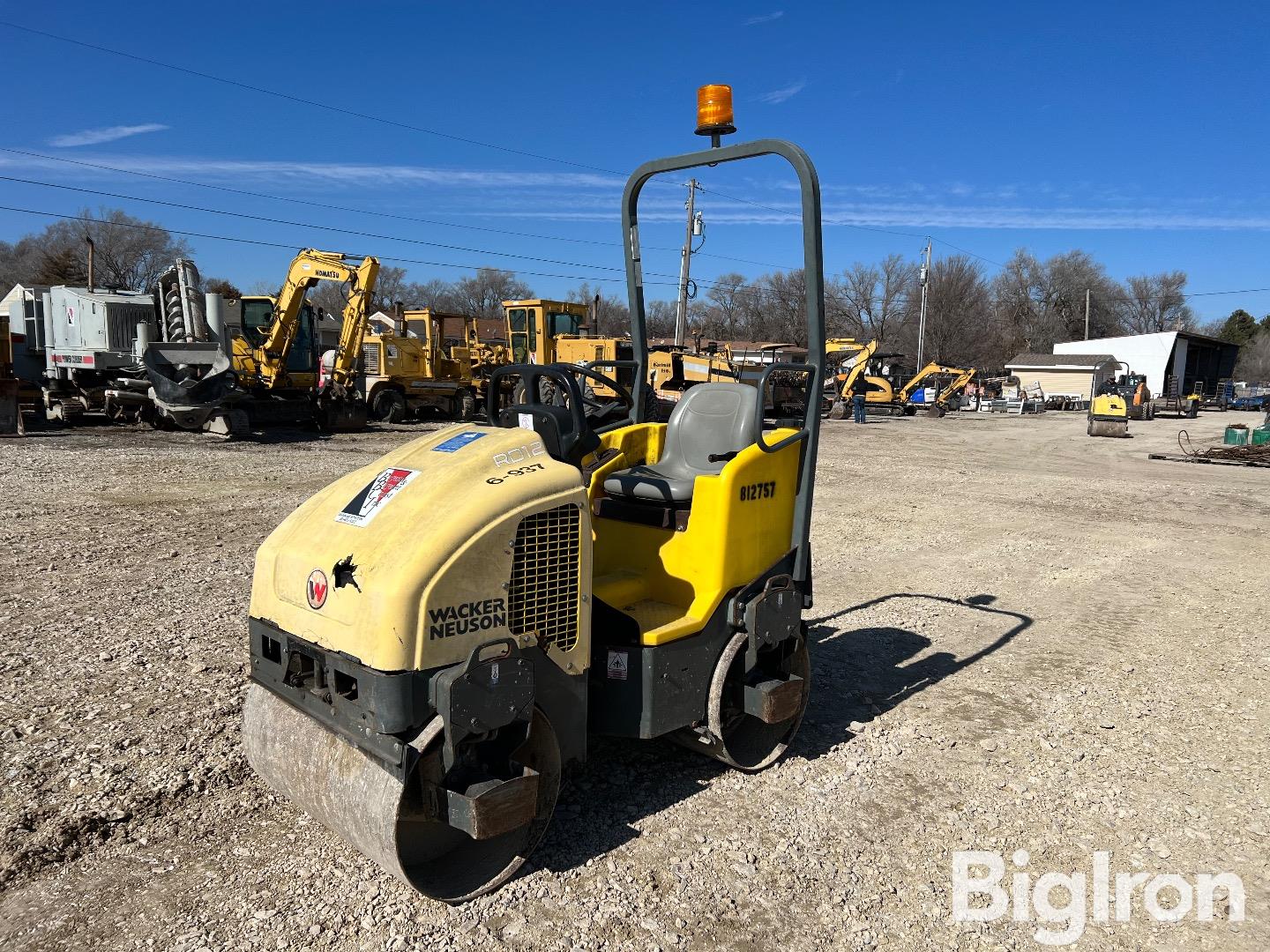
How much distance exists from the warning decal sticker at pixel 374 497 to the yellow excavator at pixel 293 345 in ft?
51.4

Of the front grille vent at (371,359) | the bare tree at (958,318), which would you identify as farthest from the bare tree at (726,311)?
the front grille vent at (371,359)

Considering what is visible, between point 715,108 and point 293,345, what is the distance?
55.3ft

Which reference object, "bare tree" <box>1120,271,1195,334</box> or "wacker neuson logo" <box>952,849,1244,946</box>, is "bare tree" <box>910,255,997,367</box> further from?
"wacker neuson logo" <box>952,849,1244,946</box>

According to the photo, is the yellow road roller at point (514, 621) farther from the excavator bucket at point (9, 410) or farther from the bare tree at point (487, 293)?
the bare tree at point (487, 293)

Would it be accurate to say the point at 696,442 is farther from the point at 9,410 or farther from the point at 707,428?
the point at 9,410

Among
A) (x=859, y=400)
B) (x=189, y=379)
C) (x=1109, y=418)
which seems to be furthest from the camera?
(x=859, y=400)

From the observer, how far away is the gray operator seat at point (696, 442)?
3719mm

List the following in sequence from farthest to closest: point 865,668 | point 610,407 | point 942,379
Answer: point 942,379 → point 865,668 → point 610,407

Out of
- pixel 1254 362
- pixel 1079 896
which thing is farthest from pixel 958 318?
pixel 1079 896

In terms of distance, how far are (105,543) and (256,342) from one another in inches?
473

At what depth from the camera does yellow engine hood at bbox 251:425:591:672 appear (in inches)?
96.3

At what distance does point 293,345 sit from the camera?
61.0 ft

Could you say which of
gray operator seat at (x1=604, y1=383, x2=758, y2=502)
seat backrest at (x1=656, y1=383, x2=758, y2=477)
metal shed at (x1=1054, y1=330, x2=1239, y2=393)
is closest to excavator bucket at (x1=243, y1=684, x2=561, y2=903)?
gray operator seat at (x1=604, y1=383, x2=758, y2=502)

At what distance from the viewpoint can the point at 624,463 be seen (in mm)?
4137
